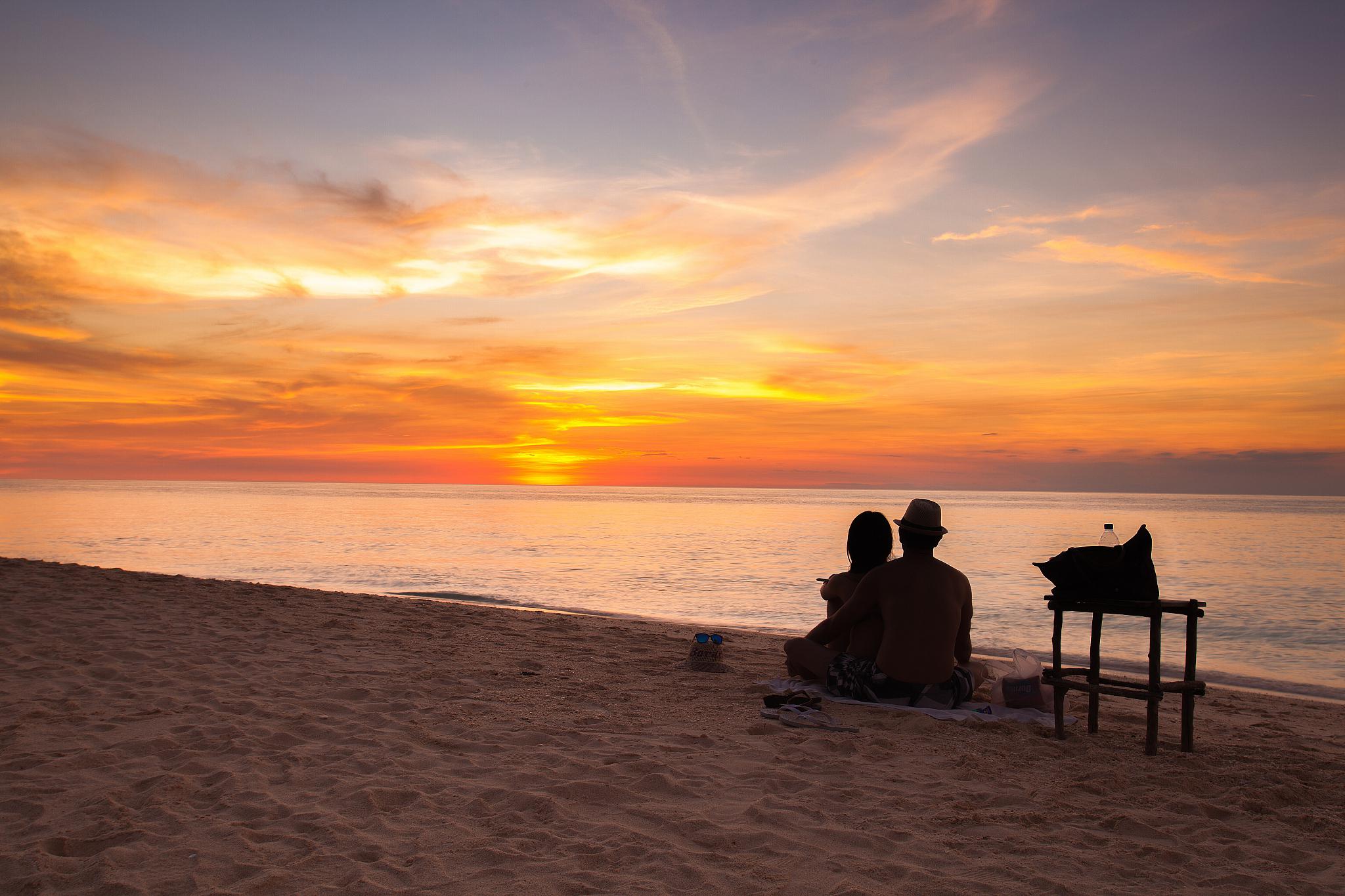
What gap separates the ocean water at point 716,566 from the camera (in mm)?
14672

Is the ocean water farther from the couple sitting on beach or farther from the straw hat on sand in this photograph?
the couple sitting on beach

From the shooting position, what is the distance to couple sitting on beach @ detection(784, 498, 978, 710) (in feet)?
21.0

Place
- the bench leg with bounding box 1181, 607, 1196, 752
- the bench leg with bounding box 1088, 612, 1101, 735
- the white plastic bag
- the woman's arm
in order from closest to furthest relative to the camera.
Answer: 1. the bench leg with bounding box 1181, 607, 1196, 752
2. the bench leg with bounding box 1088, 612, 1101, 735
3. the woman's arm
4. the white plastic bag

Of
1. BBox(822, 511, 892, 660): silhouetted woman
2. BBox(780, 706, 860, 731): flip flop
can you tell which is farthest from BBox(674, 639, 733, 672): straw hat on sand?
BBox(780, 706, 860, 731): flip flop

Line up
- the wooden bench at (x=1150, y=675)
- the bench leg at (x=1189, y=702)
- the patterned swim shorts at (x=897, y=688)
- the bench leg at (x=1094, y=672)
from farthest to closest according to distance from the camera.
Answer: the patterned swim shorts at (x=897, y=688) < the bench leg at (x=1094, y=672) < the bench leg at (x=1189, y=702) < the wooden bench at (x=1150, y=675)

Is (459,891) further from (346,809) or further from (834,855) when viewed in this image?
(834,855)

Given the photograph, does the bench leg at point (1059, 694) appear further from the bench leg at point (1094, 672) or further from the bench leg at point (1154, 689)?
the bench leg at point (1154, 689)

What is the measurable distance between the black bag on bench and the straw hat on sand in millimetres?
3772

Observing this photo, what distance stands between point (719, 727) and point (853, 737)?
1.00 meters

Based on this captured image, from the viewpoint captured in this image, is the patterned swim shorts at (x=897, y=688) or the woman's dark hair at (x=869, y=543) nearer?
the patterned swim shorts at (x=897, y=688)

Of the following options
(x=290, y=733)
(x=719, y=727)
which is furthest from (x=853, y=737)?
(x=290, y=733)

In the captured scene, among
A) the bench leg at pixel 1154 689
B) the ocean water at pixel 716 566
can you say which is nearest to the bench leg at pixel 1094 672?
the bench leg at pixel 1154 689

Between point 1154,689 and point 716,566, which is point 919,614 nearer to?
point 1154,689

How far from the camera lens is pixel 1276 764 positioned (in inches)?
226
